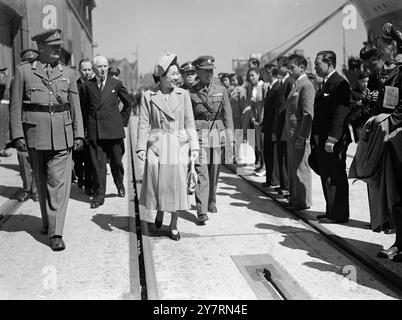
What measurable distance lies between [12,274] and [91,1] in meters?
36.5

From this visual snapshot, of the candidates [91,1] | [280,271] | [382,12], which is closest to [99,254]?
[280,271]

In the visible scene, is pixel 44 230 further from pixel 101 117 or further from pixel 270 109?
pixel 270 109

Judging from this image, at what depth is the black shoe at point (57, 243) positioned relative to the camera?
4.88 m

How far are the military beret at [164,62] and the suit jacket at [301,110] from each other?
1928 mm

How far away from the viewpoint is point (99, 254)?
15.6 feet

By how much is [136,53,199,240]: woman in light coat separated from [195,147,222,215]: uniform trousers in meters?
0.77

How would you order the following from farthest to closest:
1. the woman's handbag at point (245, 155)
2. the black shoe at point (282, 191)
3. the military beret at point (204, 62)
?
the woman's handbag at point (245, 155) → the black shoe at point (282, 191) → the military beret at point (204, 62)

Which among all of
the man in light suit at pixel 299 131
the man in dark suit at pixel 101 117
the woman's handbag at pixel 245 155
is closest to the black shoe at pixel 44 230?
the man in dark suit at pixel 101 117

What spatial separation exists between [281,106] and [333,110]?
6.39 feet

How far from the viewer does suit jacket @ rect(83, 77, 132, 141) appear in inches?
282

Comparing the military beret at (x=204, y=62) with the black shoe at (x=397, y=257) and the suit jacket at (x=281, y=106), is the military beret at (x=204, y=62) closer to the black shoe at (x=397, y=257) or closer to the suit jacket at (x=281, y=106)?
the suit jacket at (x=281, y=106)

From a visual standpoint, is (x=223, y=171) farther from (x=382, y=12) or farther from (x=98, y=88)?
(x=382, y=12)

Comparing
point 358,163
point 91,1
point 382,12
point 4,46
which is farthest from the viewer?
point 91,1

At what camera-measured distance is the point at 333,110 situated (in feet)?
18.6
